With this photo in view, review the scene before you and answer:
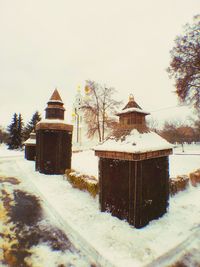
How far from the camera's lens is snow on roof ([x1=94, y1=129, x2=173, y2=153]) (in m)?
6.42

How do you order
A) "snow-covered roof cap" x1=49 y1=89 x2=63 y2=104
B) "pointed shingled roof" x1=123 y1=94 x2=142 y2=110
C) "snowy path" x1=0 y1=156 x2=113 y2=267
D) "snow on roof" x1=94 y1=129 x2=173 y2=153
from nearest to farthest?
"snowy path" x1=0 y1=156 x2=113 y2=267 < "snow on roof" x1=94 y1=129 x2=173 y2=153 < "pointed shingled roof" x1=123 y1=94 x2=142 y2=110 < "snow-covered roof cap" x1=49 y1=89 x2=63 y2=104

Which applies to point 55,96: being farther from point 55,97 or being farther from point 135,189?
point 135,189

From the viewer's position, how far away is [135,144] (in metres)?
6.55

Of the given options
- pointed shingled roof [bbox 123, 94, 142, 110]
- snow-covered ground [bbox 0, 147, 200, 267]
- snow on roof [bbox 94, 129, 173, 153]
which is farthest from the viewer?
pointed shingled roof [bbox 123, 94, 142, 110]

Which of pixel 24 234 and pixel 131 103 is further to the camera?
pixel 131 103

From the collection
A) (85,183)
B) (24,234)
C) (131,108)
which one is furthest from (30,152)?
(131,108)

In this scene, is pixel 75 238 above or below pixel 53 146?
below

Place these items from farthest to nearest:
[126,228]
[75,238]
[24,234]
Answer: [126,228] → [24,234] → [75,238]

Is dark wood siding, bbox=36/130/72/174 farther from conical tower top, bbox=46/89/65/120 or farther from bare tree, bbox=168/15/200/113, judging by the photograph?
bare tree, bbox=168/15/200/113

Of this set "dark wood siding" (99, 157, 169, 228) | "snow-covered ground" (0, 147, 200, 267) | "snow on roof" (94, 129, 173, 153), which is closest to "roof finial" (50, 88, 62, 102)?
"snow-covered ground" (0, 147, 200, 267)

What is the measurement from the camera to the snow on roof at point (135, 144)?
642cm

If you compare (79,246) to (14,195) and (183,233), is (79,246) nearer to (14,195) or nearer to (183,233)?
(183,233)

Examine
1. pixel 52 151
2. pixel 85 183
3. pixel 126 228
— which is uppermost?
pixel 52 151

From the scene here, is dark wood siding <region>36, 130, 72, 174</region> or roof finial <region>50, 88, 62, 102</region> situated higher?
roof finial <region>50, 88, 62, 102</region>
